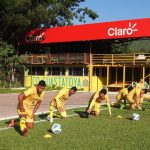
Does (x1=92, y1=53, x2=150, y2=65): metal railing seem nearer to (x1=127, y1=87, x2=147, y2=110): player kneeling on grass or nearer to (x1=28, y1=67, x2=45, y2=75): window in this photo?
(x1=28, y1=67, x2=45, y2=75): window

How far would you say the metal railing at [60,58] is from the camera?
39812mm

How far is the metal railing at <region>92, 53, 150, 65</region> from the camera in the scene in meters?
36.2

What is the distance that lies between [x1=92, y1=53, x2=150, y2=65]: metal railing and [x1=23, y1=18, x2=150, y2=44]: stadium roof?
5.17 feet

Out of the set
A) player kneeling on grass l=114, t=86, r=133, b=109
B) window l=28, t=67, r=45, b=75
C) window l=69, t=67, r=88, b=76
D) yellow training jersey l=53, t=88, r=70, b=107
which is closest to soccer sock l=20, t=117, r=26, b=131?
yellow training jersey l=53, t=88, r=70, b=107

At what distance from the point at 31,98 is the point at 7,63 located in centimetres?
3174

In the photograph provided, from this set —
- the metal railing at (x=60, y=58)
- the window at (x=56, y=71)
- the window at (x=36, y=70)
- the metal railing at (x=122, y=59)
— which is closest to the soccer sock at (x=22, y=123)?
the metal railing at (x=122, y=59)

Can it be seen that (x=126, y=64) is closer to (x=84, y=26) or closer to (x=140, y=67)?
(x=140, y=67)

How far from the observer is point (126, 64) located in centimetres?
3731

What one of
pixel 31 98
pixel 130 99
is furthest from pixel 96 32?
pixel 31 98

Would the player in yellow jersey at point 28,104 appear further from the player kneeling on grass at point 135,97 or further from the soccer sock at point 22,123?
the player kneeling on grass at point 135,97

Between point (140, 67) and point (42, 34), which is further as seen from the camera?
point (42, 34)

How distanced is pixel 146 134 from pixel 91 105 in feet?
12.7

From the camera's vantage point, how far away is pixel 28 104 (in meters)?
12.4

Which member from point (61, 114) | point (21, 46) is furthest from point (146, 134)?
point (21, 46)
